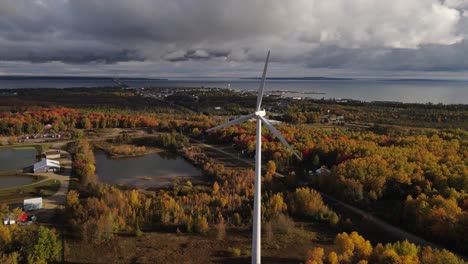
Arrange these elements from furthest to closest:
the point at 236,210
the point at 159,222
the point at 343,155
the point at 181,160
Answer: the point at 181,160
the point at 343,155
the point at 236,210
the point at 159,222

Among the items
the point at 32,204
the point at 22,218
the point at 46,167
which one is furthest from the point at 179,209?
the point at 46,167

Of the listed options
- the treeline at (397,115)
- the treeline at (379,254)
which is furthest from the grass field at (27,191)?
the treeline at (397,115)

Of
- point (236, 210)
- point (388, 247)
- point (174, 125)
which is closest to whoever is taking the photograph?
point (388, 247)

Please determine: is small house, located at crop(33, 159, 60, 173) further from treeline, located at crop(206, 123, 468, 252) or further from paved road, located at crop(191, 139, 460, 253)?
paved road, located at crop(191, 139, 460, 253)

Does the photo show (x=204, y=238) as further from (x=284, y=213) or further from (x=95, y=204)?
(x=95, y=204)

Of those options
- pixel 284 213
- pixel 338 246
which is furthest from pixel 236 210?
pixel 338 246

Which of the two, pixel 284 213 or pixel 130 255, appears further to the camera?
pixel 284 213
